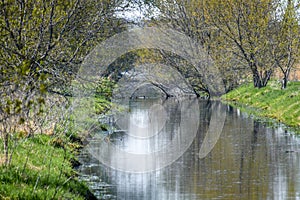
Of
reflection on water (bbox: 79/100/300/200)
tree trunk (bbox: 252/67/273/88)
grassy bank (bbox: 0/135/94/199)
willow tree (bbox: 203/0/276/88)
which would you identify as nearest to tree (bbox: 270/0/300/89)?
willow tree (bbox: 203/0/276/88)

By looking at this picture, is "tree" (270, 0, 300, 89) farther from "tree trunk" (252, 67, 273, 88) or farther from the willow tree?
"tree trunk" (252, 67, 273, 88)

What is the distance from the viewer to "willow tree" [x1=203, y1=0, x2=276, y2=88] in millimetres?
43031

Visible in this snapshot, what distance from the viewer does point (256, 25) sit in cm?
4356

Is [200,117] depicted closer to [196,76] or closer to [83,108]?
[83,108]

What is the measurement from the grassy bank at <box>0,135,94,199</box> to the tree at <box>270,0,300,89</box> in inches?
980

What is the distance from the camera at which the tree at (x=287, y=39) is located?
36.8 m

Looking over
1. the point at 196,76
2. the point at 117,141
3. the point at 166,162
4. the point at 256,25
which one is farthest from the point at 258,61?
the point at 166,162

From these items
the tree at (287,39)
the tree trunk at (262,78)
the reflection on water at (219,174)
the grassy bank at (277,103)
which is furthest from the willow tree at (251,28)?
the reflection on water at (219,174)

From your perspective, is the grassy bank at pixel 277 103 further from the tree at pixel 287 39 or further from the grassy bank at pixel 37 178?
the grassy bank at pixel 37 178

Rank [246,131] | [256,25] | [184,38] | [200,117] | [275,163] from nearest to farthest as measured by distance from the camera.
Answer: [275,163] → [246,131] → [200,117] → [256,25] → [184,38]

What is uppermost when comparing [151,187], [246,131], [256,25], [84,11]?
[256,25]

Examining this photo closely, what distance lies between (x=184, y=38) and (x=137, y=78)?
22.3 ft

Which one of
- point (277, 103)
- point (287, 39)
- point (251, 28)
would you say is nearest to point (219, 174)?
point (277, 103)

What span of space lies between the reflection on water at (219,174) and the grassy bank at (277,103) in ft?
15.8
